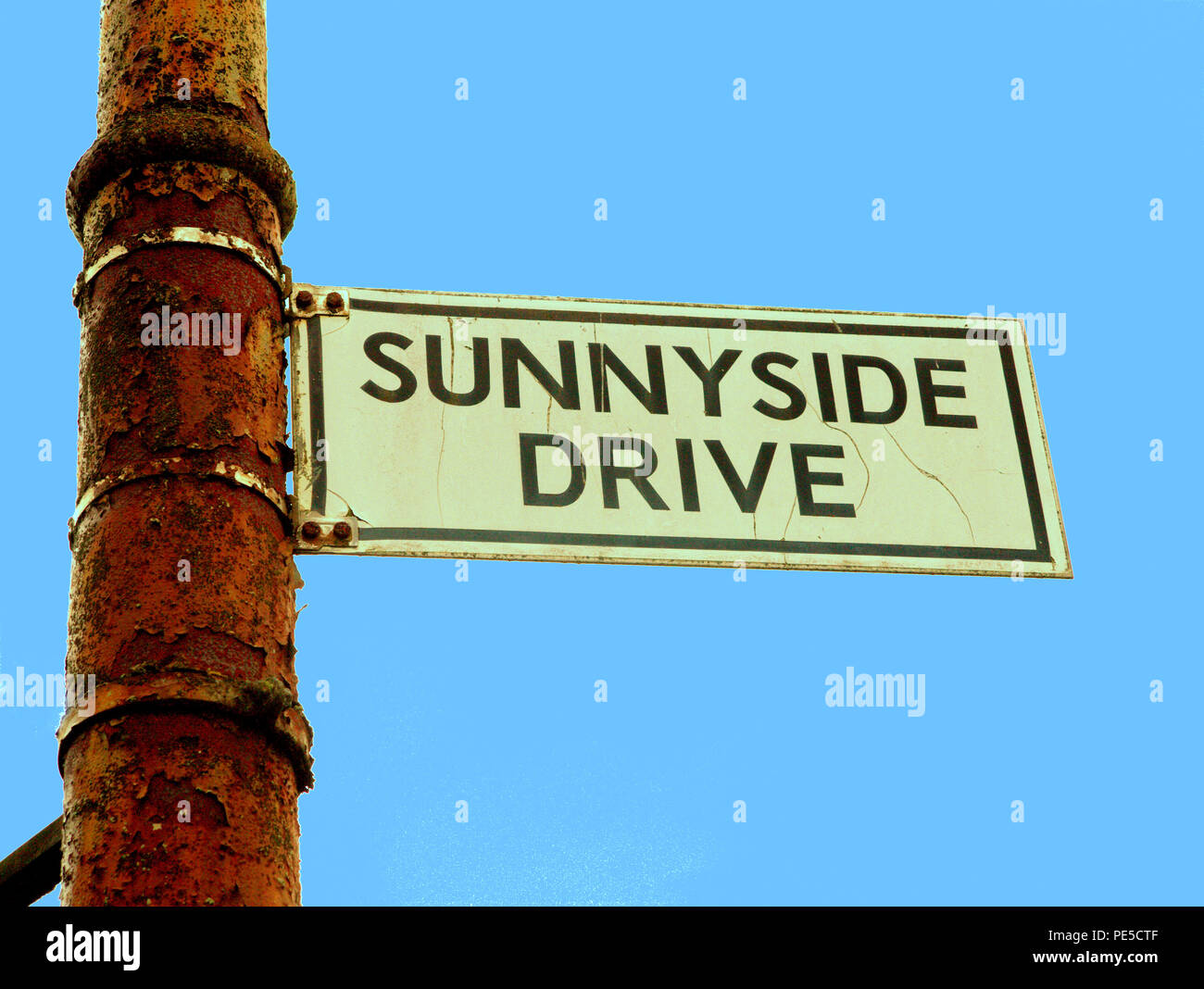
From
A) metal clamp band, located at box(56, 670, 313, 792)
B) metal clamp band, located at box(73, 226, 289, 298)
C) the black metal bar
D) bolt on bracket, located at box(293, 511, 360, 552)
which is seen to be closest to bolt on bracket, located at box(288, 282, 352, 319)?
metal clamp band, located at box(73, 226, 289, 298)

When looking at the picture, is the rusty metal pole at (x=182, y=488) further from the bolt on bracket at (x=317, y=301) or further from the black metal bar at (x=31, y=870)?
the black metal bar at (x=31, y=870)

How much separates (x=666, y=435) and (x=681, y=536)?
0.63 ft

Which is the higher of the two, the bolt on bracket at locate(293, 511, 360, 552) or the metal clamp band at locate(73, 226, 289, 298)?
the metal clamp band at locate(73, 226, 289, 298)

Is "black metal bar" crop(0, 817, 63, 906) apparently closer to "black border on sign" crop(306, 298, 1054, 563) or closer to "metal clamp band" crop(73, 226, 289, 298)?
"black border on sign" crop(306, 298, 1054, 563)

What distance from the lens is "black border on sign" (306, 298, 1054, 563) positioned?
2551mm

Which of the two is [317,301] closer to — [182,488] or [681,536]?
[182,488]

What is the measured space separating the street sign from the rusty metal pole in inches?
6.4

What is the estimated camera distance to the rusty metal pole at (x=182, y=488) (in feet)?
6.74

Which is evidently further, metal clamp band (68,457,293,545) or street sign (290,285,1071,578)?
street sign (290,285,1071,578)

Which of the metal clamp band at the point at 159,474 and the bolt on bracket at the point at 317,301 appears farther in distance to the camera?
the bolt on bracket at the point at 317,301

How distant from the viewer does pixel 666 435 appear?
8.98ft

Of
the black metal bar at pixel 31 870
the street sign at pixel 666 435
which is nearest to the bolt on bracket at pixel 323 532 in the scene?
the street sign at pixel 666 435
